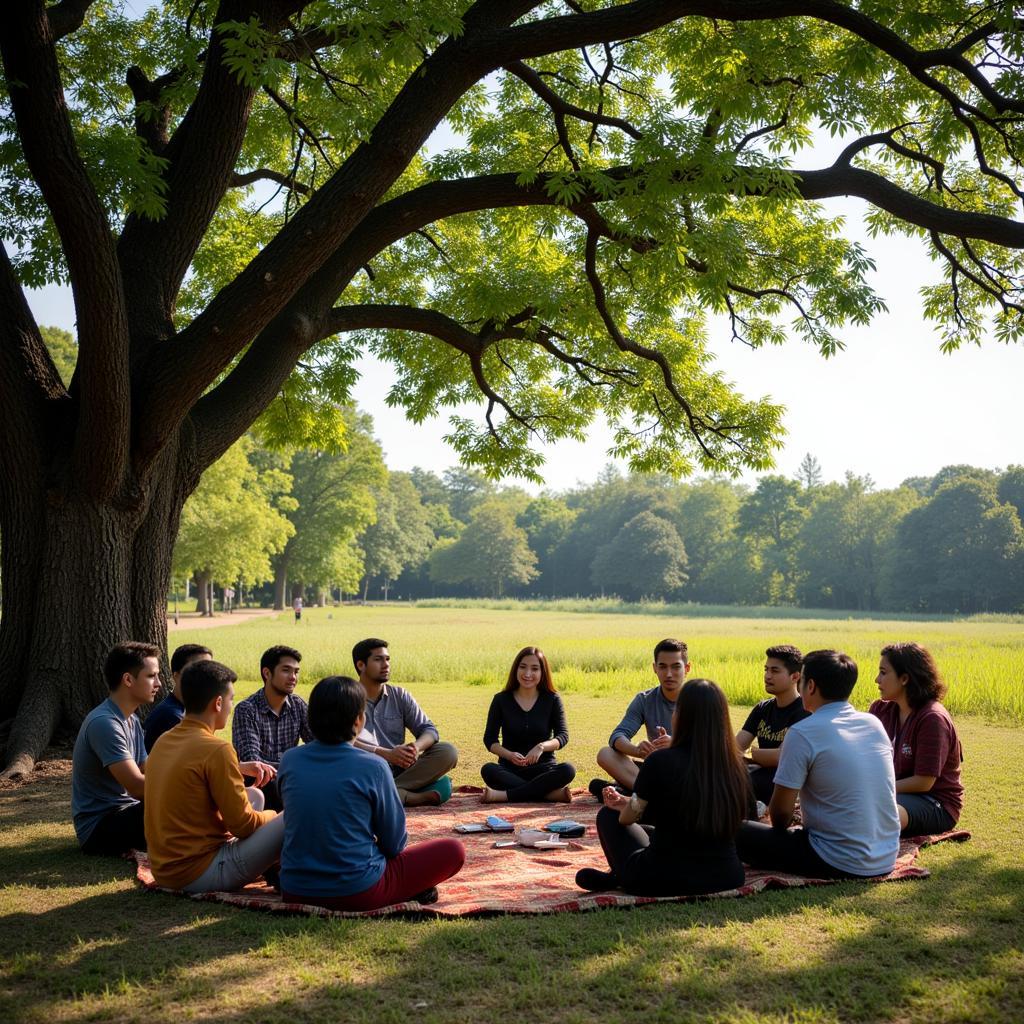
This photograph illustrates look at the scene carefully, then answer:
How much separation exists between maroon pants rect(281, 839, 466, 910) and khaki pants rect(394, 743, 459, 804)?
286 centimetres

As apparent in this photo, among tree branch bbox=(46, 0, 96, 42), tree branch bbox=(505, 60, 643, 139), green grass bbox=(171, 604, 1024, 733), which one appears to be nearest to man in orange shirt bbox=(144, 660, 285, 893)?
tree branch bbox=(505, 60, 643, 139)

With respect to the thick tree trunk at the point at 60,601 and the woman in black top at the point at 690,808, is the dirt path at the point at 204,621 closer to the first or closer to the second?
the thick tree trunk at the point at 60,601

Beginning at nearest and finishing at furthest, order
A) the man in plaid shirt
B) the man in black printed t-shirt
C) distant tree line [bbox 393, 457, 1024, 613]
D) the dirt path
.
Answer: the man in plaid shirt, the man in black printed t-shirt, the dirt path, distant tree line [bbox 393, 457, 1024, 613]

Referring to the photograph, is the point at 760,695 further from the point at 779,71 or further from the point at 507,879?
the point at 507,879

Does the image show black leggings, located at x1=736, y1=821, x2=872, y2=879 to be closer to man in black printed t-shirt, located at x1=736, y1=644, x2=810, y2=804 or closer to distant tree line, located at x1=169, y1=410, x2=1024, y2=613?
man in black printed t-shirt, located at x1=736, y1=644, x2=810, y2=804

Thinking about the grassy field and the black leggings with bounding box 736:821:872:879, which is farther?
the black leggings with bounding box 736:821:872:879

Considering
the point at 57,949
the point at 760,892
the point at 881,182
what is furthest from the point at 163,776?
the point at 881,182

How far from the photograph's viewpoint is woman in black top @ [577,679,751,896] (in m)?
4.52

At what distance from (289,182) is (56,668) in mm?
7540

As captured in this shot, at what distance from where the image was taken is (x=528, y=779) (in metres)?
8.01

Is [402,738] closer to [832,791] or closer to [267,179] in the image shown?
[832,791]

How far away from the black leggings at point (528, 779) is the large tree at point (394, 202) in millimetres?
4073

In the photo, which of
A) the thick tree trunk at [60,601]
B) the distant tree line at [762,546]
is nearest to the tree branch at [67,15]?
the thick tree trunk at [60,601]

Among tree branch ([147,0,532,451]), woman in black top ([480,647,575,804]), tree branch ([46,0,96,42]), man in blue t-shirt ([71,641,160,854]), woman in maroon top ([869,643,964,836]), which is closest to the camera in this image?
man in blue t-shirt ([71,641,160,854])
